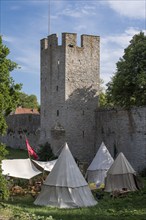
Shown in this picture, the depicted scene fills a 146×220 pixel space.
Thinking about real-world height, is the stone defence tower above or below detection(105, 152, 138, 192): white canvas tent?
above

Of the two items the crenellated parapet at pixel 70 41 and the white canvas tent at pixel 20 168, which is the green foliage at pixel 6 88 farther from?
the crenellated parapet at pixel 70 41

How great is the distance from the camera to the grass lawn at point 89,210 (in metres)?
12.7

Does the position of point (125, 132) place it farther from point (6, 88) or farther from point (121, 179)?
point (6, 88)

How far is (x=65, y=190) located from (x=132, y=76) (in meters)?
9.69

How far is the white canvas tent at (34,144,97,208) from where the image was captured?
53.8 ft

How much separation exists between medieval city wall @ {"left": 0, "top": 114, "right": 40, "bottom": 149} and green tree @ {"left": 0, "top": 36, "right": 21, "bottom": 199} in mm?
20914

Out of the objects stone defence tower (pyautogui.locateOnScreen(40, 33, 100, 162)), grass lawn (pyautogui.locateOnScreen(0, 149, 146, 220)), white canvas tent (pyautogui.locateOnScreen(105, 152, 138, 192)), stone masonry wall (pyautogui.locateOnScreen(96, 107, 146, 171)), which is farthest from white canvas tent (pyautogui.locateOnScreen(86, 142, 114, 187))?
stone defence tower (pyautogui.locateOnScreen(40, 33, 100, 162))

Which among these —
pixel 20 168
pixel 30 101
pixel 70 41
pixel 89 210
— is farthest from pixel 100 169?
pixel 30 101

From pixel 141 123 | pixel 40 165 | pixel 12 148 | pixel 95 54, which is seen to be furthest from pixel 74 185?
pixel 12 148

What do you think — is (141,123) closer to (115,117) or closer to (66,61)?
(115,117)

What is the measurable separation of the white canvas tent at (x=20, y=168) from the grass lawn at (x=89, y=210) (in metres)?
2.02

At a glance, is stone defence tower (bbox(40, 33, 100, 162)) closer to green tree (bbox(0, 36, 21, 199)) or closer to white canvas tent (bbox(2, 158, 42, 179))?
white canvas tent (bbox(2, 158, 42, 179))

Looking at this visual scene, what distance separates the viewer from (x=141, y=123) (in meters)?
25.0

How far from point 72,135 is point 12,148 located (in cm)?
1301
